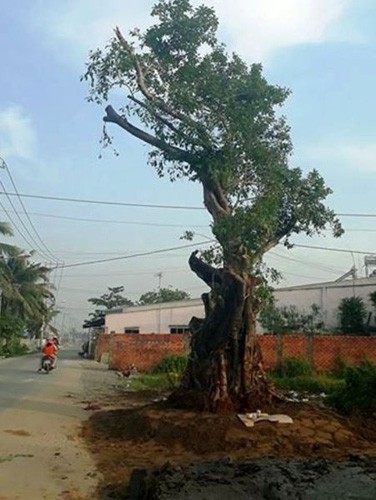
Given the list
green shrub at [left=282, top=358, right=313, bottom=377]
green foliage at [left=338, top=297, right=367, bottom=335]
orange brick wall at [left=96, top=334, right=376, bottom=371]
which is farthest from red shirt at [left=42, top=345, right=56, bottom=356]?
green foliage at [left=338, top=297, right=367, bottom=335]

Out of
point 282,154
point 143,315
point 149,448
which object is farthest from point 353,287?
point 149,448

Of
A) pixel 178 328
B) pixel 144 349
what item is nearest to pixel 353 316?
pixel 144 349

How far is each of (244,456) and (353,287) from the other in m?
27.3

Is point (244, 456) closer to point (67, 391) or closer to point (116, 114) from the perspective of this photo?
point (116, 114)

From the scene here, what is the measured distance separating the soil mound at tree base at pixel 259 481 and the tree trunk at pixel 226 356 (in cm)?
482

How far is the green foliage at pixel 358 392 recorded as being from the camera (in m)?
12.2

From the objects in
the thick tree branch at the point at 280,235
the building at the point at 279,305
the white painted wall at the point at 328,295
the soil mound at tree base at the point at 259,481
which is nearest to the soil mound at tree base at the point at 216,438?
the soil mound at tree base at the point at 259,481

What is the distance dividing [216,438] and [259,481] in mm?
3967

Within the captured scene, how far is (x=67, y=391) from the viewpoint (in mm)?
18984

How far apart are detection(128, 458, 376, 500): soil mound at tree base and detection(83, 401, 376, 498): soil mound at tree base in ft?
6.81

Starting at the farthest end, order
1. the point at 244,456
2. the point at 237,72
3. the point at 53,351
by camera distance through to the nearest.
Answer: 1. the point at 53,351
2. the point at 237,72
3. the point at 244,456

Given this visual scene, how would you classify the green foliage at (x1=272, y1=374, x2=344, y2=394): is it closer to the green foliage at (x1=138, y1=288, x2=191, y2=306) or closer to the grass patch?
the grass patch

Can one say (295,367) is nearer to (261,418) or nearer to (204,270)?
(204,270)

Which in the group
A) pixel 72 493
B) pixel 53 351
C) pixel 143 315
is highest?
pixel 143 315
